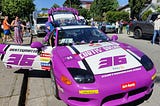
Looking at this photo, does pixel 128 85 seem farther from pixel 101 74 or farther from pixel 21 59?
pixel 21 59

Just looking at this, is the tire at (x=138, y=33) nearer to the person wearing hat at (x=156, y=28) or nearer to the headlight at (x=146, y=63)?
the person wearing hat at (x=156, y=28)

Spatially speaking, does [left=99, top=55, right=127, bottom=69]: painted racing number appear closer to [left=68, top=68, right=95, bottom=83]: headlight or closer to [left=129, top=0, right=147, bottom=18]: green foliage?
[left=68, top=68, right=95, bottom=83]: headlight

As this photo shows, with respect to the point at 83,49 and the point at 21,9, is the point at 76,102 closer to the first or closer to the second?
the point at 83,49

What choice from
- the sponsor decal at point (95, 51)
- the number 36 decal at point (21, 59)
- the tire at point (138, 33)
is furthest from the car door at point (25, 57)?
the tire at point (138, 33)

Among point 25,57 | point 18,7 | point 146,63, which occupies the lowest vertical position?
point 25,57

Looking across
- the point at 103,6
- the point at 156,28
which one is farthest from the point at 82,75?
the point at 103,6

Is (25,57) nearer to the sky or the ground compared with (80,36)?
nearer to the ground

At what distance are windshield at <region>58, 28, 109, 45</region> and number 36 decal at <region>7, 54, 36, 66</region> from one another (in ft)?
2.85

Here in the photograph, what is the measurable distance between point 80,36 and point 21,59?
1.57m

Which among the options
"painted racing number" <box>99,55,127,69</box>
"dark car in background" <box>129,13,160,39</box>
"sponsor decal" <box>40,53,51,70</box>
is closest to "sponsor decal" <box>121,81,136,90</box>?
"painted racing number" <box>99,55,127,69</box>

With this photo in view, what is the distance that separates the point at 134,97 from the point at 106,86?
0.59m

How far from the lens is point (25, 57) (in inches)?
252

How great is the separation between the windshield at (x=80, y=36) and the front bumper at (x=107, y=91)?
1818 millimetres

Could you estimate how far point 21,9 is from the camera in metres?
59.3
